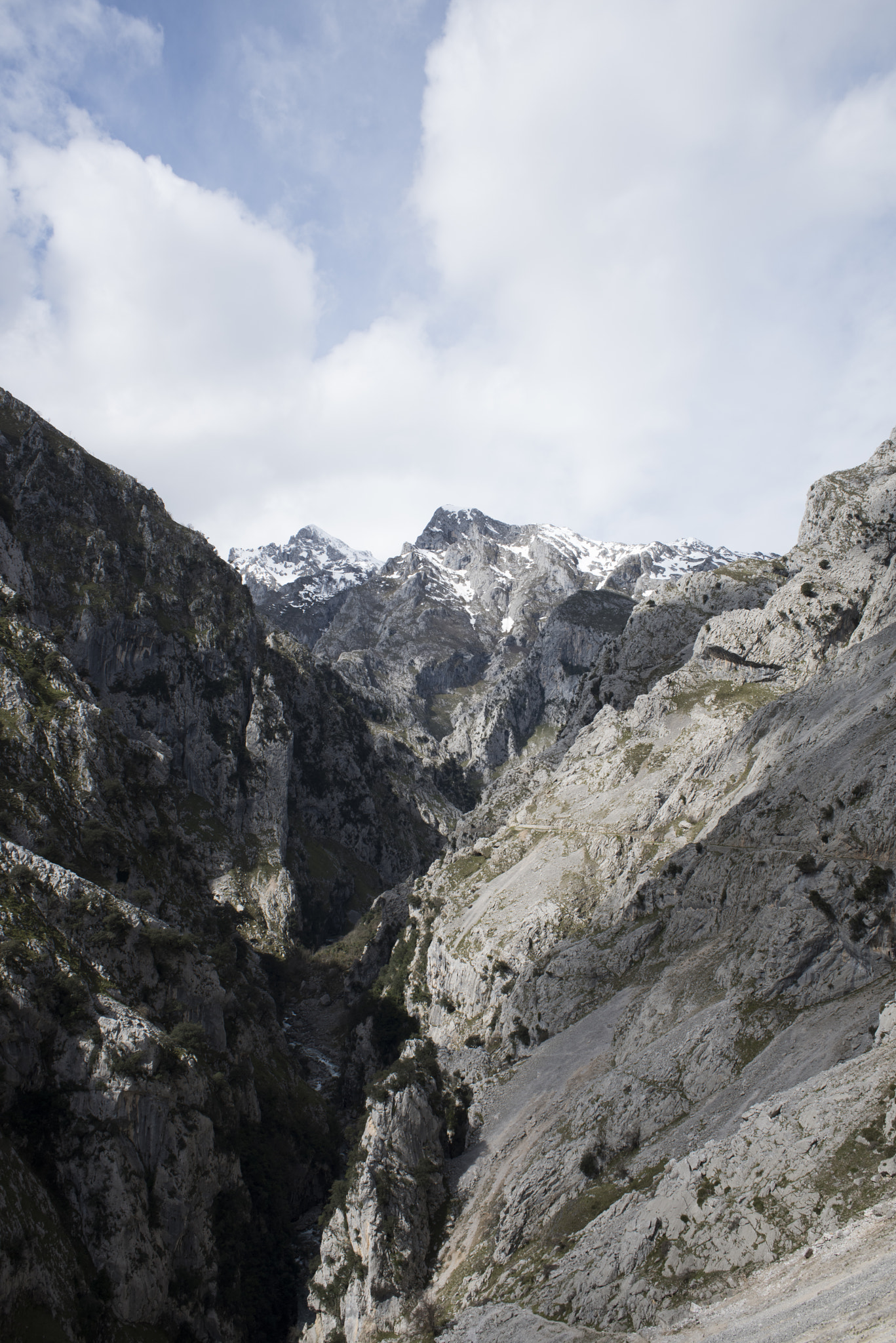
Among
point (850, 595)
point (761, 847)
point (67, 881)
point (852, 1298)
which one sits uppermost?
point (67, 881)

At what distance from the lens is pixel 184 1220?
75438 millimetres

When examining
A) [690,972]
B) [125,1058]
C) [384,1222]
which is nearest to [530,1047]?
[384,1222]

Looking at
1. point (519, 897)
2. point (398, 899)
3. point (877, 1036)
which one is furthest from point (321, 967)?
point (877, 1036)

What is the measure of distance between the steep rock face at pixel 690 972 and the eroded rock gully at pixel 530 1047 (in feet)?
1.23

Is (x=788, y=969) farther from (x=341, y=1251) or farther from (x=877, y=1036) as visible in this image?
(x=341, y=1251)

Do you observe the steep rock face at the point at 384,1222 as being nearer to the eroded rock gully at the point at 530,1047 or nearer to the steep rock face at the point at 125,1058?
the eroded rock gully at the point at 530,1047

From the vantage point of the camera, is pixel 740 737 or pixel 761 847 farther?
pixel 740 737

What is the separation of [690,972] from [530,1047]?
29134mm

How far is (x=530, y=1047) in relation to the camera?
98000 mm

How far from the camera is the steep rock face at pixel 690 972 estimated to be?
49.9 m

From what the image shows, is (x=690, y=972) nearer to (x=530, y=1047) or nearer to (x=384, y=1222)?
(x=530, y=1047)

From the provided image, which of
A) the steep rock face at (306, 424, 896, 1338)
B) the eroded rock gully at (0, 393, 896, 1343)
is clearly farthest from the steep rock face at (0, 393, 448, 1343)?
the steep rock face at (306, 424, 896, 1338)

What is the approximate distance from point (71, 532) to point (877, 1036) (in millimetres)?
204700

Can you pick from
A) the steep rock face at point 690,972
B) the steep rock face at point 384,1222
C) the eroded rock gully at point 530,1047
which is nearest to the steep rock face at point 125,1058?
the eroded rock gully at point 530,1047
